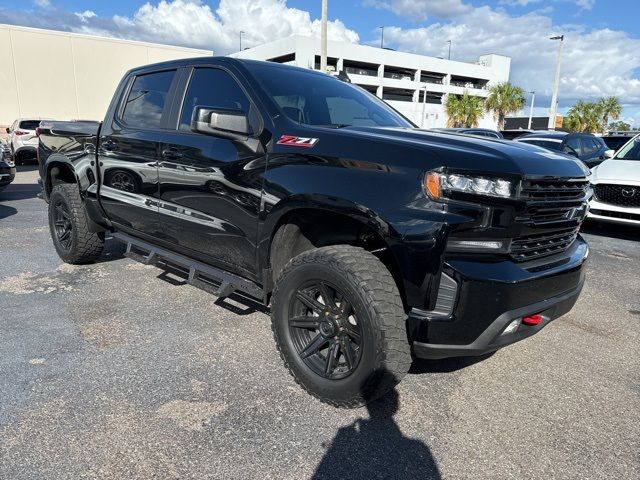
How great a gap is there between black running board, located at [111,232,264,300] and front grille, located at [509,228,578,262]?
158cm

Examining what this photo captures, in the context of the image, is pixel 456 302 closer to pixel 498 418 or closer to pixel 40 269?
pixel 498 418

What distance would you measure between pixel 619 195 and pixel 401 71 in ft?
188

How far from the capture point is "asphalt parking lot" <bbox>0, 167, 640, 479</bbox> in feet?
Result: 7.55

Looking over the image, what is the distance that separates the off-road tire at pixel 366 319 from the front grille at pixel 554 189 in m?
0.79

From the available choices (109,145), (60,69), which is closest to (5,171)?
(109,145)

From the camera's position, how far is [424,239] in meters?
2.30

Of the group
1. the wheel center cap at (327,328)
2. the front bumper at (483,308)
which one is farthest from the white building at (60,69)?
the front bumper at (483,308)

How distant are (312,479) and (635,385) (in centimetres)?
225

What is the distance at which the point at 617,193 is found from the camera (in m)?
7.36

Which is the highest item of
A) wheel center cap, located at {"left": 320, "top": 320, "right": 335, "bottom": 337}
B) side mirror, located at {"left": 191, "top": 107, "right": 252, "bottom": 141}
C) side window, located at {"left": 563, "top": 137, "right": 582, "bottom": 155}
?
side mirror, located at {"left": 191, "top": 107, "right": 252, "bottom": 141}

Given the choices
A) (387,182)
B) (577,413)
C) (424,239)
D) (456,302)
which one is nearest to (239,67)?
(387,182)

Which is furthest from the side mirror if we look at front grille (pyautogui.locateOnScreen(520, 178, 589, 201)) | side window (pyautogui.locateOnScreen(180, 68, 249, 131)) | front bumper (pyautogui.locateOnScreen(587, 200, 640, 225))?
front bumper (pyautogui.locateOnScreen(587, 200, 640, 225))

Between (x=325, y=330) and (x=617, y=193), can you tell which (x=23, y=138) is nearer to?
(x=617, y=193)

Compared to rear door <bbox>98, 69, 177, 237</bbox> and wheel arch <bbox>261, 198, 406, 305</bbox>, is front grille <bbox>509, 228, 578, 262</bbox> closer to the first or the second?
wheel arch <bbox>261, 198, 406, 305</bbox>
